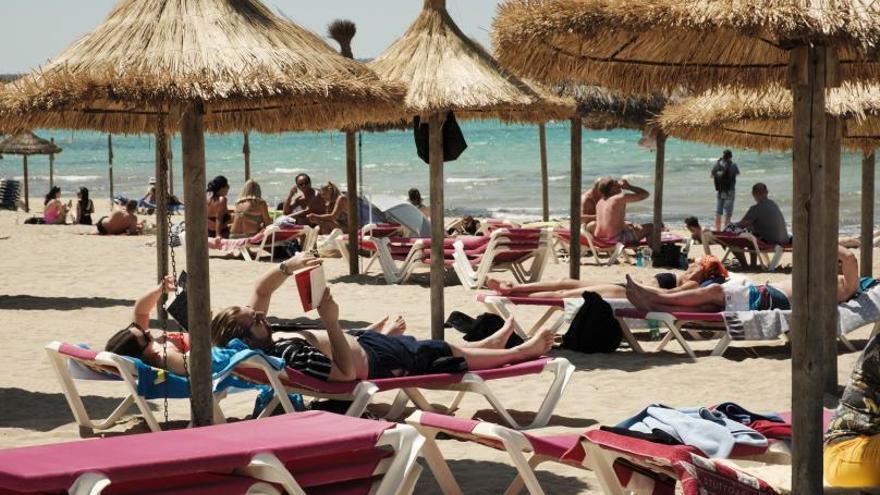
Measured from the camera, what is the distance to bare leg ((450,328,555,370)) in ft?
20.2

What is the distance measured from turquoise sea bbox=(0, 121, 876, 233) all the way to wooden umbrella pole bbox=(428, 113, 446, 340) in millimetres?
14442

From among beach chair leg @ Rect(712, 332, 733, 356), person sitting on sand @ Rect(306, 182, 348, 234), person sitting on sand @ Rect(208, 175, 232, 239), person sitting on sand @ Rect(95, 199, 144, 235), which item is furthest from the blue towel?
person sitting on sand @ Rect(95, 199, 144, 235)

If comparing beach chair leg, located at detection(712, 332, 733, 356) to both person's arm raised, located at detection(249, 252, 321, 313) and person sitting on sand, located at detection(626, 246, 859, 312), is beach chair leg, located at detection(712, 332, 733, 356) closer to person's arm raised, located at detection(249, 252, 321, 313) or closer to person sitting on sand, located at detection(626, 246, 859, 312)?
person sitting on sand, located at detection(626, 246, 859, 312)

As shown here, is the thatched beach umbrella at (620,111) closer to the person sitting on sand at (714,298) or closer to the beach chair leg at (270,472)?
the person sitting on sand at (714,298)

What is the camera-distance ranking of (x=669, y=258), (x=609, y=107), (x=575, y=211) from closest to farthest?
(x=575, y=211) → (x=609, y=107) → (x=669, y=258)

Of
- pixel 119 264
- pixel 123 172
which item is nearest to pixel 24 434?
pixel 119 264

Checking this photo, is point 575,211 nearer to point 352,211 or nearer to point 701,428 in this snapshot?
point 352,211

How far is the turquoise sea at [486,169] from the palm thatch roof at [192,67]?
17.3 metres

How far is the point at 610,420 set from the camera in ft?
21.1

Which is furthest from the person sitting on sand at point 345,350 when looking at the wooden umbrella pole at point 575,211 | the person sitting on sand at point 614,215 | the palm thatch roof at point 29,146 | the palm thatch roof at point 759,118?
the palm thatch roof at point 29,146

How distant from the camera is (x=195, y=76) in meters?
5.12

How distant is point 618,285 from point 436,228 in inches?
50.5

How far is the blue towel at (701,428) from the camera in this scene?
4.58m

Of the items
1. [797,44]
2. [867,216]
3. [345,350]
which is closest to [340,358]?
[345,350]
